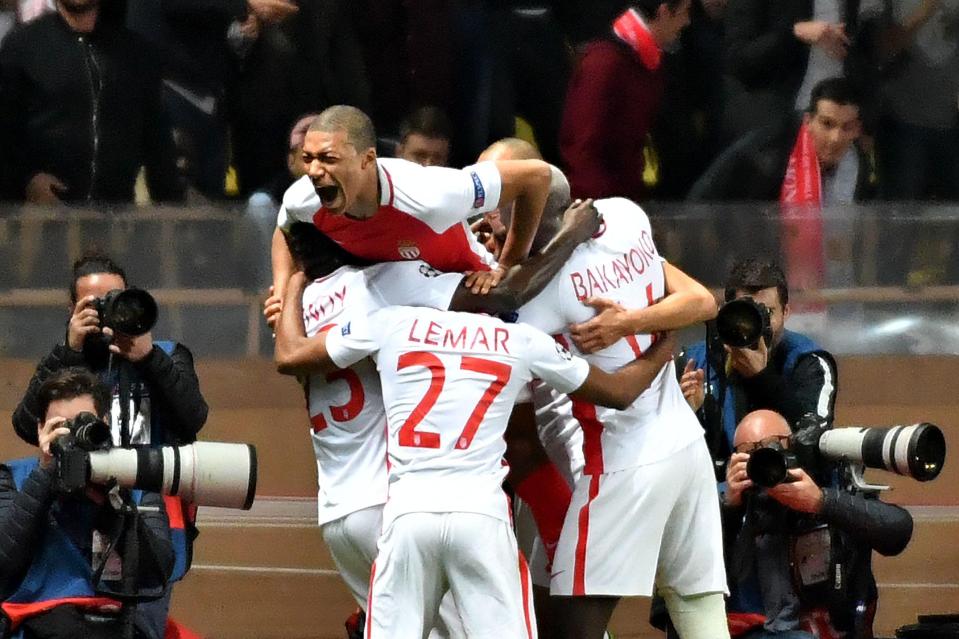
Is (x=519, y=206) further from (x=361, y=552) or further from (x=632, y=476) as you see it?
(x=361, y=552)

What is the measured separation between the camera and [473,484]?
490 centimetres

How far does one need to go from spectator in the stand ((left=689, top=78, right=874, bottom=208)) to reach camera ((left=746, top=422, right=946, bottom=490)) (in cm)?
222

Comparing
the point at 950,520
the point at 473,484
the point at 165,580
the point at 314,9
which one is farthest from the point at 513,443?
the point at 314,9

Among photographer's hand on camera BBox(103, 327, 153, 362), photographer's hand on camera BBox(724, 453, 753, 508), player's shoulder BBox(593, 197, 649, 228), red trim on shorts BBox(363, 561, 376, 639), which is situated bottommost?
red trim on shorts BBox(363, 561, 376, 639)

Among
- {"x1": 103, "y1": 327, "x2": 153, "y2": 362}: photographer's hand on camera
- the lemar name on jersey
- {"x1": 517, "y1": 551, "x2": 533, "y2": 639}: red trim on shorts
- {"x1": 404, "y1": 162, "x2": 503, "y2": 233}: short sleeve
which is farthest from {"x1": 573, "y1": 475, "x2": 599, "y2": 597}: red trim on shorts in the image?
{"x1": 103, "y1": 327, "x2": 153, "y2": 362}: photographer's hand on camera

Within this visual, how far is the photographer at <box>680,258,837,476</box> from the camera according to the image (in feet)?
18.7

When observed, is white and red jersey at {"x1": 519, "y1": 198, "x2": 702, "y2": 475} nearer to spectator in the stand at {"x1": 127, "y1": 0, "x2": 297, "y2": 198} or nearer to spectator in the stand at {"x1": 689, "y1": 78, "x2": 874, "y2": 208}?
spectator in the stand at {"x1": 689, "y1": 78, "x2": 874, "y2": 208}

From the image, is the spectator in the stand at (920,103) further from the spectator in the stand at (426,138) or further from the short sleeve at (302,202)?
the short sleeve at (302,202)

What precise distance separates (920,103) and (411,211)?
11.0 feet

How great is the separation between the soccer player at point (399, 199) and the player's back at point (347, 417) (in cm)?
11

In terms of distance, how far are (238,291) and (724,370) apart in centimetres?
226

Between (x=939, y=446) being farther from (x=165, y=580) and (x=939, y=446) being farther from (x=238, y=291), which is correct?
(x=238, y=291)

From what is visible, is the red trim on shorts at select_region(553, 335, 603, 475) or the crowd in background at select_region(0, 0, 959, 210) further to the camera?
the crowd in background at select_region(0, 0, 959, 210)

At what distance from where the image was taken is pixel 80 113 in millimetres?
7438
